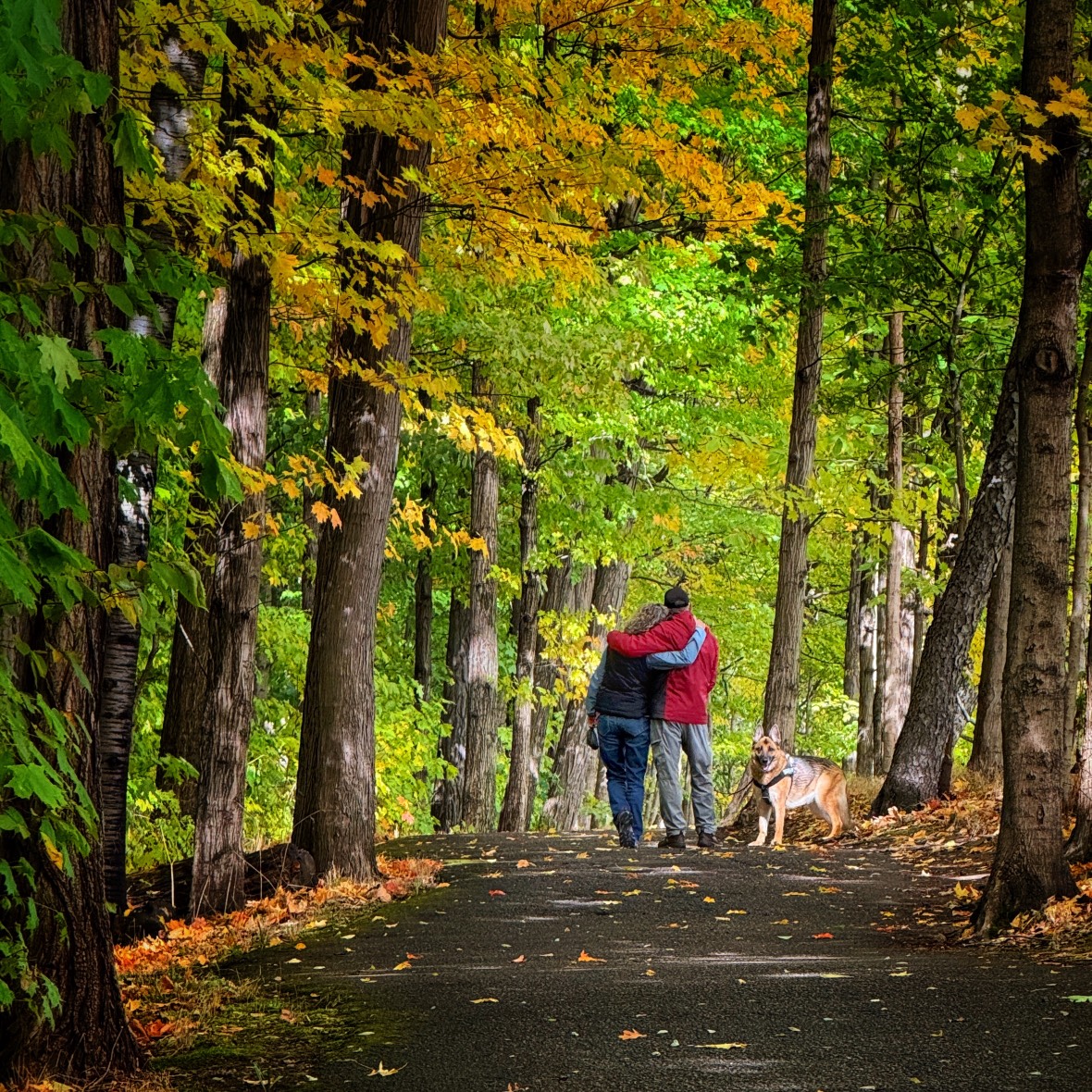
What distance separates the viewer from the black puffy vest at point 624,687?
12406 mm

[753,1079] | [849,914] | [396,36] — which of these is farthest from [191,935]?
[396,36]

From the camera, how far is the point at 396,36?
9.74 metres

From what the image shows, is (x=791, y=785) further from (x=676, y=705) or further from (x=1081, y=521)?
(x=1081, y=521)

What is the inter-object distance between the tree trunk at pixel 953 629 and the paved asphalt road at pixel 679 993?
11.9 feet

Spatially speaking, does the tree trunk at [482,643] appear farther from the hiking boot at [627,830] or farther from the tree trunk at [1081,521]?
the tree trunk at [1081,521]

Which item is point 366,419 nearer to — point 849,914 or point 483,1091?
point 849,914

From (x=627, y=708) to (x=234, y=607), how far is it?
4.49 m

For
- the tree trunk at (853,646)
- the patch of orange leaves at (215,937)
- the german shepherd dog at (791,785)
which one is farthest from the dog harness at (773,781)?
the tree trunk at (853,646)

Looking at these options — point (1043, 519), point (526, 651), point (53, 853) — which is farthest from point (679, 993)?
point (526, 651)

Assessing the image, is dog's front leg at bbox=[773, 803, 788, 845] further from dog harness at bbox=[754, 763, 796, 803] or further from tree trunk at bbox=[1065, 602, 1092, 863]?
tree trunk at bbox=[1065, 602, 1092, 863]

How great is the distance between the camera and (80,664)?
4.63m

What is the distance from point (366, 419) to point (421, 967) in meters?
4.53

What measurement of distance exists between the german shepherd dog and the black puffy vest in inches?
55.8

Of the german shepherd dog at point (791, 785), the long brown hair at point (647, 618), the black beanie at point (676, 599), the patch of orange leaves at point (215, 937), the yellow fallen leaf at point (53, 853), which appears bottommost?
the patch of orange leaves at point (215, 937)
